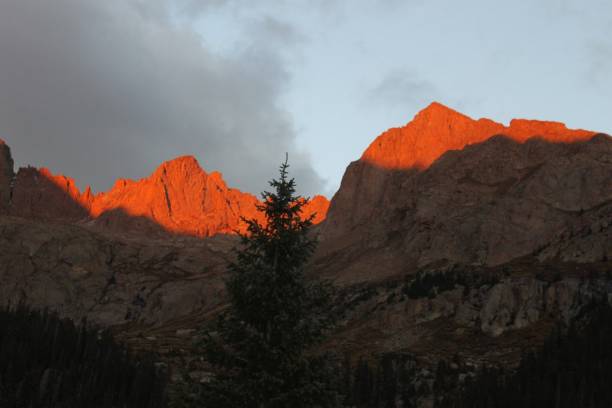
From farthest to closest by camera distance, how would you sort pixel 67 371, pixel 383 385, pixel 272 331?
1. pixel 67 371
2. pixel 383 385
3. pixel 272 331

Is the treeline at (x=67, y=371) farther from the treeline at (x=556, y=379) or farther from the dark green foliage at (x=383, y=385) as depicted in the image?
the treeline at (x=556, y=379)

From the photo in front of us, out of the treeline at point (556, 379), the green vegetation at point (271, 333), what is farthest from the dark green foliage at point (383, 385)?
the green vegetation at point (271, 333)

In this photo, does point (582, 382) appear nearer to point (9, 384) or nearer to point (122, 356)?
point (122, 356)

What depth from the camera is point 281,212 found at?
27.0m

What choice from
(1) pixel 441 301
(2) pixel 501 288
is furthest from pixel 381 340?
(2) pixel 501 288

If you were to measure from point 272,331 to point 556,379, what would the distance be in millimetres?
111149

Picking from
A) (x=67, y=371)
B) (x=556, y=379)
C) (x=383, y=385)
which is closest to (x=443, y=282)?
(x=383, y=385)

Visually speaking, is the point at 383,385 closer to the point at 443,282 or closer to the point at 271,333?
the point at 443,282

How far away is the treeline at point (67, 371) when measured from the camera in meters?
145

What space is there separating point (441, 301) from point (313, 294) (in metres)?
154

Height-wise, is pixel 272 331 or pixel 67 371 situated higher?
pixel 272 331

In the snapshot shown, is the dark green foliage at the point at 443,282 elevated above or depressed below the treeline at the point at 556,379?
above

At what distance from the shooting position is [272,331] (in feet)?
81.4

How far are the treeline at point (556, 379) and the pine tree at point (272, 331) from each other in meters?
94.7
